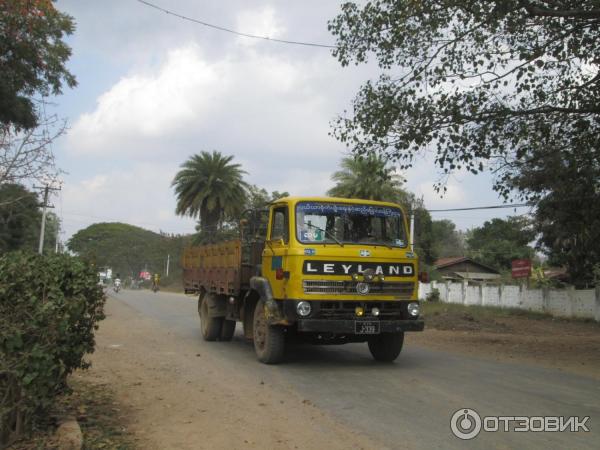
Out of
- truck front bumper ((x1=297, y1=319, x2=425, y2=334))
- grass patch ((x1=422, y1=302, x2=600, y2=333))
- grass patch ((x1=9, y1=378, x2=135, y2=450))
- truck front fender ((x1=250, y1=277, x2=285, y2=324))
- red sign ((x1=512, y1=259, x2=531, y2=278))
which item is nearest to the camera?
grass patch ((x1=9, y1=378, x2=135, y2=450))

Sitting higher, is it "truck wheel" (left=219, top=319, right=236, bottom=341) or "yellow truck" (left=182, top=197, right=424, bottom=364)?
"yellow truck" (left=182, top=197, right=424, bottom=364)

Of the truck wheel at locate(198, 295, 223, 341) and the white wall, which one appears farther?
the white wall

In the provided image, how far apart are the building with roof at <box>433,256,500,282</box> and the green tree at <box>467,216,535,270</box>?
5.07 ft

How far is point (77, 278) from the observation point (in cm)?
506

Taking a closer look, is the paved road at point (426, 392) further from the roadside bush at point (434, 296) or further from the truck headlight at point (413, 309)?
the roadside bush at point (434, 296)

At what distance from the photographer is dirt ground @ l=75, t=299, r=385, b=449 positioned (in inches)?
199

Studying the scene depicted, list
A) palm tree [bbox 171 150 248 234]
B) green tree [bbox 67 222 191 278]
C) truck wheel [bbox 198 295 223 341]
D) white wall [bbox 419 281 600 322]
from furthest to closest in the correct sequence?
1. green tree [bbox 67 222 191 278]
2. palm tree [bbox 171 150 248 234]
3. white wall [bbox 419 281 600 322]
4. truck wheel [bbox 198 295 223 341]

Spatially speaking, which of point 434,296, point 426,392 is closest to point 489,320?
point 434,296

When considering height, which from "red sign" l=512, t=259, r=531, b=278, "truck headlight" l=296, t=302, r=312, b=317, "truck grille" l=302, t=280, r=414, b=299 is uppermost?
"red sign" l=512, t=259, r=531, b=278

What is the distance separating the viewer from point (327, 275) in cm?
831

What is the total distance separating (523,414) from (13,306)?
499 cm

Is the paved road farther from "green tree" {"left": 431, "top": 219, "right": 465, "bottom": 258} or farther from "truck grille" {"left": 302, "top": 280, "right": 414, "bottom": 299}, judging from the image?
"green tree" {"left": 431, "top": 219, "right": 465, "bottom": 258}

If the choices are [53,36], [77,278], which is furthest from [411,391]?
[53,36]

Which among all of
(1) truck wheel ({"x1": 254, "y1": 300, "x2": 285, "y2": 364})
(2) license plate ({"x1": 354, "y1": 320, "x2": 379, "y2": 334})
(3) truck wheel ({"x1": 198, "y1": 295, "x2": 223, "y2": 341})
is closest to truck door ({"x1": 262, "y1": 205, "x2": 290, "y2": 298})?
(1) truck wheel ({"x1": 254, "y1": 300, "x2": 285, "y2": 364})
